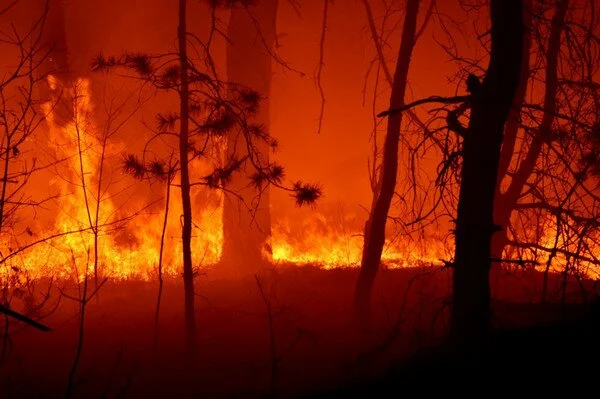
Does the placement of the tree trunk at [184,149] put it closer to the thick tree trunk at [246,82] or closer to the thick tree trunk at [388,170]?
Result: the thick tree trunk at [388,170]

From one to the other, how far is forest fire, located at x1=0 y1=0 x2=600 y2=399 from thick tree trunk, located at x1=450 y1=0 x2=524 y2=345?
0.02 meters

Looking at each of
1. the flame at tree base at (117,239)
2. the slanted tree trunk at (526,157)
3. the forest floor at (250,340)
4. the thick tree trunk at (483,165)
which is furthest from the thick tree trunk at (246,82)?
the thick tree trunk at (483,165)

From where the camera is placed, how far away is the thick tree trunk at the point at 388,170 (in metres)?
6.46

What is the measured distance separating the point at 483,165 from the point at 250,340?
14.0 ft

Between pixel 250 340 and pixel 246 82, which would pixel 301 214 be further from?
pixel 250 340

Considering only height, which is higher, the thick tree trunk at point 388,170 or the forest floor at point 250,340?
the thick tree trunk at point 388,170

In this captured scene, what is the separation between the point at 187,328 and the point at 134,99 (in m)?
10.9

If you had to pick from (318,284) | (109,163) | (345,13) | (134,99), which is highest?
(345,13)

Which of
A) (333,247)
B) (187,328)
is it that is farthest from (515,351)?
(333,247)

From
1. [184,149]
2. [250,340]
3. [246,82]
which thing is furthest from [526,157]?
[246,82]

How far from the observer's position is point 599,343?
11.4ft

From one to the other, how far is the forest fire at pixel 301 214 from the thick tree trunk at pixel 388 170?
30 mm

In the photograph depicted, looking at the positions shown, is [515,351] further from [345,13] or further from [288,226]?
[345,13]

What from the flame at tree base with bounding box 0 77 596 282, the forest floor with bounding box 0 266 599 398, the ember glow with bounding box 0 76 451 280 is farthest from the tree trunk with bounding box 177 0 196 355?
the ember glow with bounding box 0 76 451 280
